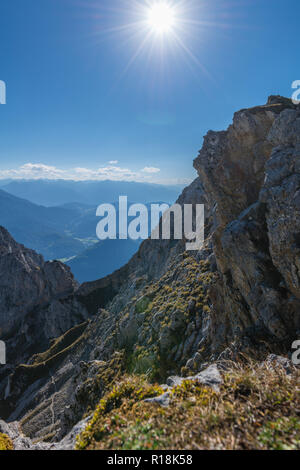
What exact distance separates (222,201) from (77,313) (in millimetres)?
83409

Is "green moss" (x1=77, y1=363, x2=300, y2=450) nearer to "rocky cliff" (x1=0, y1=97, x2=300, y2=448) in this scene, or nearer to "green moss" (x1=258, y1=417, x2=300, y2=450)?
"green moss" (x1=258, y1=417, x2=300, y2=450)

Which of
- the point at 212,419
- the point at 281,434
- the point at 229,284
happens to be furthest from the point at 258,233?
the point at 212,419

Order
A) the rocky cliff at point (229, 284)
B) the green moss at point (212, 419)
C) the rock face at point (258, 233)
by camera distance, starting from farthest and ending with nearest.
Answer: the rocky cliff at point (229, 284) → the rock face at point (258, 233) → the green moss at point (212, 419)

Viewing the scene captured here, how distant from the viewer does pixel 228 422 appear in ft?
19.9

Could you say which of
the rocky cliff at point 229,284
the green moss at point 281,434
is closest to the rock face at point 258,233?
the rocky cliff at point 229,284

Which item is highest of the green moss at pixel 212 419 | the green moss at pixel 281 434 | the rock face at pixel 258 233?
the rock face at pixel 258 233

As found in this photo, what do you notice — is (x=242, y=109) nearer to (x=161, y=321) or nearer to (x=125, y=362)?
(x=161, y=321)

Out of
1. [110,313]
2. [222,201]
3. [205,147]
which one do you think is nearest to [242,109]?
[205,147]

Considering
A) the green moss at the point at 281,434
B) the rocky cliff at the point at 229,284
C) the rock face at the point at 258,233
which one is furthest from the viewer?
the rocky cliff at the point at 229,284

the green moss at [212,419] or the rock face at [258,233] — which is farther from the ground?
the rock face at [258,233]

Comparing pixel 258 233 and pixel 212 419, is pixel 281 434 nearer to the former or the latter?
pixel 212 419

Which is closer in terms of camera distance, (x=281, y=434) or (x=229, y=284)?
(x=281, y=434)

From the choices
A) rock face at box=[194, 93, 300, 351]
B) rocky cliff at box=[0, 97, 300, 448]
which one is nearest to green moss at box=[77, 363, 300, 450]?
rocky cliff at box=[0, 97, 300, 448]

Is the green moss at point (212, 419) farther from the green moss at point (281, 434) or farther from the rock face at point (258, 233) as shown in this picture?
the rock face at point (258, 233)
